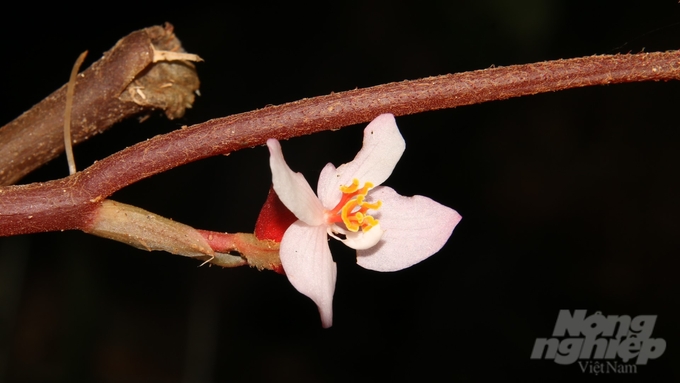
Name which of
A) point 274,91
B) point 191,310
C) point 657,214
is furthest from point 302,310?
point 657,214

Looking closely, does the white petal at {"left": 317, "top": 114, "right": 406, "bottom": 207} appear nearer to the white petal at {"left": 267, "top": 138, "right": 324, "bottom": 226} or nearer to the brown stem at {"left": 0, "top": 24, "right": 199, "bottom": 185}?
the white petal at {"left": 267, "top": 138, "right": 324, "bottom": 226}

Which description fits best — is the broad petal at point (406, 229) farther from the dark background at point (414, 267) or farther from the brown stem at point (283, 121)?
the dark background at point (414, 267)

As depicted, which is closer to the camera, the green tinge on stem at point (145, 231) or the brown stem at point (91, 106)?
the green tinge on stem at point (145, 231)

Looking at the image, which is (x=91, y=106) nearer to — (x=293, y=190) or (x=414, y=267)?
(x=293, y=190)

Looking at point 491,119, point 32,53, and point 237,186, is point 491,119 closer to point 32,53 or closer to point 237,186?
point 237,186

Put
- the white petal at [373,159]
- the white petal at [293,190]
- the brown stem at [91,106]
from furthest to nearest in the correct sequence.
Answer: the brown stem at [91,106], the white petal at [373,159], the white petal at [293,190]

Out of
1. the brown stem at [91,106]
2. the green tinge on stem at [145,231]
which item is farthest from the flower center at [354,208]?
the brown stem at [91,106]

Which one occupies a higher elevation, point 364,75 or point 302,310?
point 364,75
